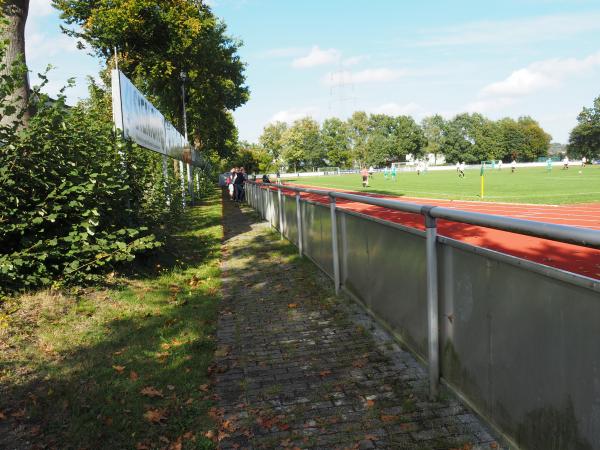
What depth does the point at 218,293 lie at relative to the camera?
703 centimetres

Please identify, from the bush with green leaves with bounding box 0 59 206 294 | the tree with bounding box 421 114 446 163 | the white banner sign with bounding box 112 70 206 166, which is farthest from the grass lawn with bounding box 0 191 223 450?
the tree with bounding box 421 114 446 163

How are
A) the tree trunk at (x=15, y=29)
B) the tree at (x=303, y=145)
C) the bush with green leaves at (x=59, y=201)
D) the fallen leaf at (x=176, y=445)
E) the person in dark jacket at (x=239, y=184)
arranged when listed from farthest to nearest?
the tree at (x=303, y=145) < the person in dark jacket at (x=239, y=184) < the tree trunk at (x=15, y=29) < the bush with green leaves at (x=59, y=201) < the fallen leaf at (x=176, y=445)

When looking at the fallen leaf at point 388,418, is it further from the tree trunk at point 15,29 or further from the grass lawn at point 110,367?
the tree trunk at point 15,29

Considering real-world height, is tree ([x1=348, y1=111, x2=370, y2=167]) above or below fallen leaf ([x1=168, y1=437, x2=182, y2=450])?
above

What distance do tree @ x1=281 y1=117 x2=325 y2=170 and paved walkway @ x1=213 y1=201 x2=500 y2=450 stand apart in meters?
126

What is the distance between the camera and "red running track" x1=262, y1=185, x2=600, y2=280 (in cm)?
723

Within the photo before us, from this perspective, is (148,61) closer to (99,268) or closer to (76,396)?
(99,268)

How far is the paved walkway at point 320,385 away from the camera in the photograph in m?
3.15

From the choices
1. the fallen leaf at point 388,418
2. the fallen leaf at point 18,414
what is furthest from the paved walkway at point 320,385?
the fallen leaf at point 18,414

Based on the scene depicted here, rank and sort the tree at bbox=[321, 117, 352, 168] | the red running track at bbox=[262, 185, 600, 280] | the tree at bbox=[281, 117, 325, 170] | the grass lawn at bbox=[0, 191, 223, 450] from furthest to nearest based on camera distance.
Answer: the tree at bbox=[321, 117, 352, 168]
the tree at bbox=[281, 117, 325, 170]
the red running track at bbox=[262, 185, 600, 280]
the grass lawn at bbox=[0, 191, 223, 450]

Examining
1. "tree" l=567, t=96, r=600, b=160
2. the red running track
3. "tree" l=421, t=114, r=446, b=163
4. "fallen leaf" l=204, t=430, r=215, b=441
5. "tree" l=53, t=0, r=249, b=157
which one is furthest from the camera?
"tree" l=421, t=114, r=446, b=163

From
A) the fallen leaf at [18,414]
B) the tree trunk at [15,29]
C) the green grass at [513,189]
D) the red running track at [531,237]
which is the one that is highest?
the tree trunk at [15,29]

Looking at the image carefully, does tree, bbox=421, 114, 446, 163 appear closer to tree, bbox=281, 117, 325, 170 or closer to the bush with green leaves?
tree, bbox=281, 117, 325, 170

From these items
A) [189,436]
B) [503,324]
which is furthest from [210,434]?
[503,324]
